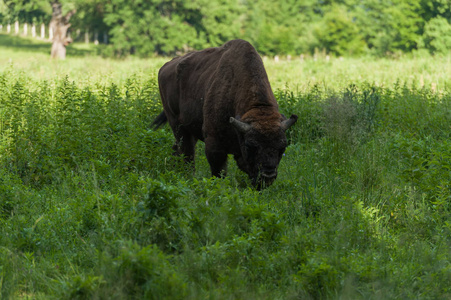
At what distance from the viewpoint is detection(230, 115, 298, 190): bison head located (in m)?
6.01

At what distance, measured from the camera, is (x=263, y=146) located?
607 centimetres

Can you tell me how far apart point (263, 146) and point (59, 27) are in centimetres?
4260

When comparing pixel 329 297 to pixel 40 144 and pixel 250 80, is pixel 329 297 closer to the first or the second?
pixel 250 80

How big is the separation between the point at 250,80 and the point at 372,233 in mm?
2729

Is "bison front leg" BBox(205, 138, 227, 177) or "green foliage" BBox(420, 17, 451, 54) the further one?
"green foliage" BBox(420, 17, 451, 54)

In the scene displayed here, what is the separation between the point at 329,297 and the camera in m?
3.96

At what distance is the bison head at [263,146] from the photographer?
6.01m

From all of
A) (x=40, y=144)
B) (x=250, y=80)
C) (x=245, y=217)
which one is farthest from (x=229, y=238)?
(x=40, y=144)

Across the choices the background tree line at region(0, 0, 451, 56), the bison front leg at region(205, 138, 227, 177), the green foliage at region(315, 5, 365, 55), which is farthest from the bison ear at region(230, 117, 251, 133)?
the green foliage at region(315, 5, 365, 55)

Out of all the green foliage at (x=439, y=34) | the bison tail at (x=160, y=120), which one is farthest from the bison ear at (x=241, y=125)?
the green foliage at (x=439, y=34)

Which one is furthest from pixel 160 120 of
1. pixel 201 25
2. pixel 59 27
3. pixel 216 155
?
pixel 201 25

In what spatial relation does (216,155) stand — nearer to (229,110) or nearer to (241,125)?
(229,110)

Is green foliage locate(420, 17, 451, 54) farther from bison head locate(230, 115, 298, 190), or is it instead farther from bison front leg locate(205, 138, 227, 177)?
bison head locate(230, 115, 298, 190)

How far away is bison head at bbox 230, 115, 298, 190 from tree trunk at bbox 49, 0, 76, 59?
1588 inches
